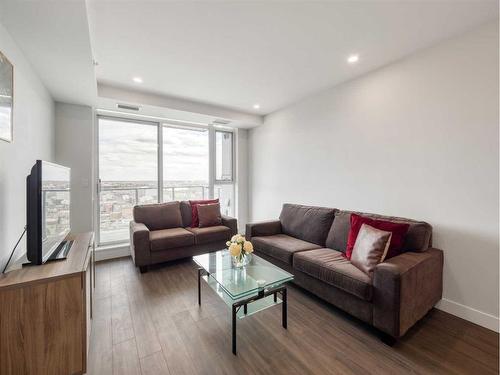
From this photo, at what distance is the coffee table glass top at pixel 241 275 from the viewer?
5.97 feet

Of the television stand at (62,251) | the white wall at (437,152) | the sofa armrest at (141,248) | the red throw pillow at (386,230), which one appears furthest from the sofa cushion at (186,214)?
the red throw pillow at (386,230)

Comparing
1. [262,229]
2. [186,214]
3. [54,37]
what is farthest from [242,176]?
[54,37]

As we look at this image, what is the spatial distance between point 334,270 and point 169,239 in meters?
2.23

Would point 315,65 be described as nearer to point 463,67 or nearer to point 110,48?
point 463,67

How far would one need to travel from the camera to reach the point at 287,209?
351 centimetres

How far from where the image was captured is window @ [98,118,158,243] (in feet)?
12.6

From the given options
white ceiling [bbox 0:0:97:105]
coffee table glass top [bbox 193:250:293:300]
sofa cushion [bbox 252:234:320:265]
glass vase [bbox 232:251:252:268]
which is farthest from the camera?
→ sofa cushion [bbox 252:234:320:265]

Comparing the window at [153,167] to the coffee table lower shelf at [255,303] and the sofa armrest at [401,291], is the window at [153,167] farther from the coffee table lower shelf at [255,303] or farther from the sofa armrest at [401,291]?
the sofa armrest at [401,291]

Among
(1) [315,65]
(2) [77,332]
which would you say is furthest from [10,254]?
(1) [315,65]

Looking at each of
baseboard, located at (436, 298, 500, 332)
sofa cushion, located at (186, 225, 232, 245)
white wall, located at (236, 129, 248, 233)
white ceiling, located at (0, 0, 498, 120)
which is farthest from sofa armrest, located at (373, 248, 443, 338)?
white wall, located at (236, 129, 248, 233)

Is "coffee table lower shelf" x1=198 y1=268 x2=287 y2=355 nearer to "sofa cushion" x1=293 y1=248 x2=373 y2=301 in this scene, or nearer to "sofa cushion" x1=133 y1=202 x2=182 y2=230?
"sofa cushion" x1=293 y1=248 x2=373 y2=301

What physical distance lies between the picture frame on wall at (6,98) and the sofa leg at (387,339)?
3.15 meters

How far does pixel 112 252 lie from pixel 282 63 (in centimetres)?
376

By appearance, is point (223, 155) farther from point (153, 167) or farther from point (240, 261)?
point (240, 261)
